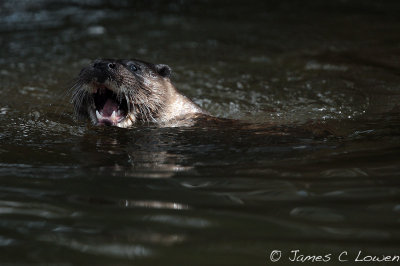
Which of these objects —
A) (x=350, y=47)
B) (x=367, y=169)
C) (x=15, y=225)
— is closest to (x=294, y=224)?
(x=367, y=169)

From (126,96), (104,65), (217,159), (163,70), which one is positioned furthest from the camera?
(163,70)

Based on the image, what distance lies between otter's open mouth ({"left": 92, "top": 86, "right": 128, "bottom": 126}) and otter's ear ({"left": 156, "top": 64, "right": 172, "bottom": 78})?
587 mm

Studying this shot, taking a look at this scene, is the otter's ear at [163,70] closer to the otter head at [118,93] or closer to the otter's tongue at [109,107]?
the otter head at [118,93]

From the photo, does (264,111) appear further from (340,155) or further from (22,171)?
(22,171)

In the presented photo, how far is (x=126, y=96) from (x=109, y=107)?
0.28m

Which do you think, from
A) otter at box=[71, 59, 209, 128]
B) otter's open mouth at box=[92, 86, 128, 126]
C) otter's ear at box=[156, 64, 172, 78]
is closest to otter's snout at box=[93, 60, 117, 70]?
otter at box=[71, 59, 209, 128]

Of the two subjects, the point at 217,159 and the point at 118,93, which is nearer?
the point at 217,159

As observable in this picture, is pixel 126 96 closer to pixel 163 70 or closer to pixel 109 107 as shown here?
pixel 109 107

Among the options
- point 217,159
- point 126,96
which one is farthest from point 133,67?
point 217,159

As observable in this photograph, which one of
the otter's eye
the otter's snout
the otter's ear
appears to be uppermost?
the otter's snout

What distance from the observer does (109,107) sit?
524 cm

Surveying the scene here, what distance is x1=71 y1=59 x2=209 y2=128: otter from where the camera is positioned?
4953 millimetres

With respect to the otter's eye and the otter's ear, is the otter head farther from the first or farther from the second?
the otter's ear

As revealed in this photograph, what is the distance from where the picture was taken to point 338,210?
2.84 meters
